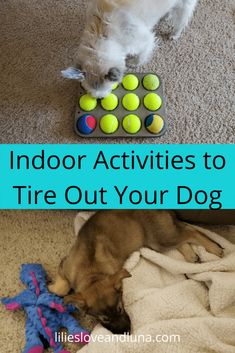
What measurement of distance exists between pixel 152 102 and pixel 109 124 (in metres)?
0.22

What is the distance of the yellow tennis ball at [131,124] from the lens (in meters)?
1.78

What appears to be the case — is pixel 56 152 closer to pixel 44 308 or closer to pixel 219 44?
pixel 44 308

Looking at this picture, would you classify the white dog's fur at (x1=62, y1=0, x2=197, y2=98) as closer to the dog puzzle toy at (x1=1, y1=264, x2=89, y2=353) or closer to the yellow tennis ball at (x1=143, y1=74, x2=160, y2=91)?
the yellow tennis ball at (x1=143, y1=74, x2=160, y2=91)

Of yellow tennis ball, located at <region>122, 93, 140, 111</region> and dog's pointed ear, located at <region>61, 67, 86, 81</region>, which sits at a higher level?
dog's pointed ear, located at <region>61, 67, 86, 81</region>

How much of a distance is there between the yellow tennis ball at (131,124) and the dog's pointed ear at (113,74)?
18cm

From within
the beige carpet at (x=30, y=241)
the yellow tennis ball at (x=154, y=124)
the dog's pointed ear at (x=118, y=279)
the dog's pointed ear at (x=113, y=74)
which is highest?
the dog's pointed ear at (x=113, y=74)

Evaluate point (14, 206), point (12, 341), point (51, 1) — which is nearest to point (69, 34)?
point (51, 1)

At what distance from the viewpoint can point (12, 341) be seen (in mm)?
1422

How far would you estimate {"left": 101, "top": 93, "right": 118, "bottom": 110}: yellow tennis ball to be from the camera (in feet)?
5.98

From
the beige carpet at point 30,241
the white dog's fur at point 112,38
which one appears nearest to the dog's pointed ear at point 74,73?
the white dog's fur at point 112,38

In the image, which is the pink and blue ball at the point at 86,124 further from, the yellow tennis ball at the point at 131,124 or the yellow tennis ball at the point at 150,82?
the yellow tennis ball at the point at 150,82

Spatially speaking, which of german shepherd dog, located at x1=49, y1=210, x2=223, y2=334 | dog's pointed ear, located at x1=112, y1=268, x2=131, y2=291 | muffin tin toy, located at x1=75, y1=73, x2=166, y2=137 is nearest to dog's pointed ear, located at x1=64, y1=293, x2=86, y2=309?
german shepherd dog, located at x1=49, y1=210, x2=223, y2=334

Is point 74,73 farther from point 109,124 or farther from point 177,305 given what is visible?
point 177,305

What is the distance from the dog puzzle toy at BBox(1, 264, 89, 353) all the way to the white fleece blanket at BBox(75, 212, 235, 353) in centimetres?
11
